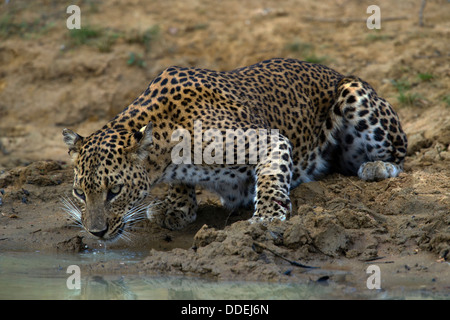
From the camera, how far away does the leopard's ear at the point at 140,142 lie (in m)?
7.47

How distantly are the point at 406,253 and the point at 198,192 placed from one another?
12.6 feet

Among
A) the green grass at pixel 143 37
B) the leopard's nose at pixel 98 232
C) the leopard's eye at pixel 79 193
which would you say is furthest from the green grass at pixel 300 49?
the leopard's nose at pixel 98 232

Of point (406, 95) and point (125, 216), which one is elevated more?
point (406, 95)

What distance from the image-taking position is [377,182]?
361 inches

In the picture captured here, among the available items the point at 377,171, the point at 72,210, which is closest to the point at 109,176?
the point at 72,210

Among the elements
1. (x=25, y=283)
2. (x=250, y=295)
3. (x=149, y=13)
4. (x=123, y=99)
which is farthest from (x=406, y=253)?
(x=149, y=13)

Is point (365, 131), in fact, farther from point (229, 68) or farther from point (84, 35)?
point (84, 35)

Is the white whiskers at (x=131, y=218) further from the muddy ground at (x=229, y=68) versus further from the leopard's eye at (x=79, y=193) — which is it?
the leopard's eye at (x=79, y=193)

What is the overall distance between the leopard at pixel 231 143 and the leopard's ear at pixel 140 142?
0.04 feet

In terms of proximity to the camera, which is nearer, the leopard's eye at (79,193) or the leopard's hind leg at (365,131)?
the leopard's eye at (79,193)

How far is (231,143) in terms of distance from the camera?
8078 millimetres

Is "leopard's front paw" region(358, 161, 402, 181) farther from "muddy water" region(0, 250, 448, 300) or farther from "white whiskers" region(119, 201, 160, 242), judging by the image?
"muddy water" region(0, 250, 448, 300)

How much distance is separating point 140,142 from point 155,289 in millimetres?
1778

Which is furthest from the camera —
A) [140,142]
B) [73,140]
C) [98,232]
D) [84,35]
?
[84,35]
